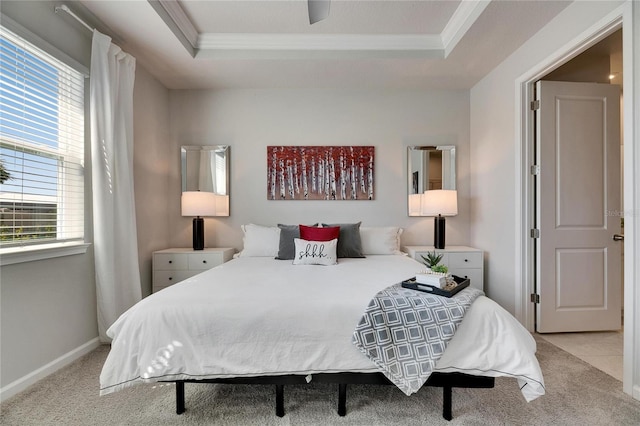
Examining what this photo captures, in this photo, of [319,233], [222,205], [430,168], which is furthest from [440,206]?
[222,205]

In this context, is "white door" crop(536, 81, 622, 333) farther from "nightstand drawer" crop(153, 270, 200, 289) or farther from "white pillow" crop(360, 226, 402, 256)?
"nightstand drawer" crop(153, 270, 200, 289)

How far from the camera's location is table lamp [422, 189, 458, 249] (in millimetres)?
3244

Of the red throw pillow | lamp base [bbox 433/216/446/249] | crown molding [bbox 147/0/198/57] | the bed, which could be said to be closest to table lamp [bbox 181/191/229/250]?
the red throw pillow

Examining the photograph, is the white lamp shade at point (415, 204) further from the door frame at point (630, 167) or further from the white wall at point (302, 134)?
the door frame at point (630, 167)

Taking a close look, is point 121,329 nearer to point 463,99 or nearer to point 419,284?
point 419,284

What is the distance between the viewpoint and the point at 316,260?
8.45ft

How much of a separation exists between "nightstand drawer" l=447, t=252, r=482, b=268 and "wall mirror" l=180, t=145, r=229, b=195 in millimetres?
2658

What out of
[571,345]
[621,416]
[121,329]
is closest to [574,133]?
[571,345]

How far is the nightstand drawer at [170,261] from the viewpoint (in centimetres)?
309

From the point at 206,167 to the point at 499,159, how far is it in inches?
126

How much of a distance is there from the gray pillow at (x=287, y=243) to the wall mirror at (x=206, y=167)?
3.47 ft

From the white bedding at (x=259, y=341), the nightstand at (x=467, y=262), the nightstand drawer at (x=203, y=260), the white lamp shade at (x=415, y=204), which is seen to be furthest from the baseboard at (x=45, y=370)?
the white lamp shade at (x=415, y=204)

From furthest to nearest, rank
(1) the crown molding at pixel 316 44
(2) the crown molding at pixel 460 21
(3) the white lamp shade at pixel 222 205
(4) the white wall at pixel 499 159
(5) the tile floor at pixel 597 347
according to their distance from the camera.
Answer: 1. (3) the white lamp shade at pixel 222 205
2. (1) the crown molding at pixel 316 44
3. (4) the white wall at pixel 499 159
4. (2) the crown molding at pixel 460 21
5. (5) the tile floor at pixel 597 347

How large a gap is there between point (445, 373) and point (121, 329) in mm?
1611
